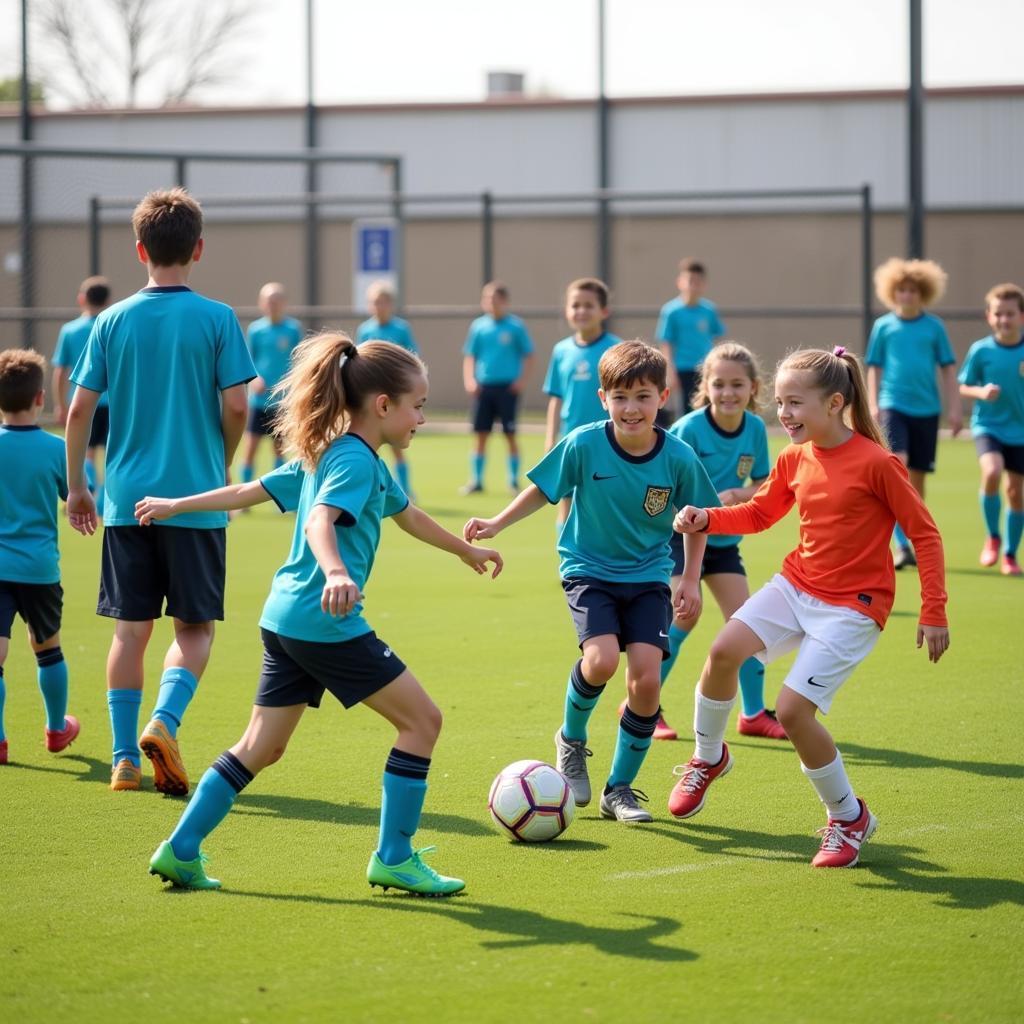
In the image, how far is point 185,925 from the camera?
165 inches

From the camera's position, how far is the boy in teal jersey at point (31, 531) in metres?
6.06

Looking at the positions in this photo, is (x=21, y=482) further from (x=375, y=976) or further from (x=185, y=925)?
(x=375, y=976)

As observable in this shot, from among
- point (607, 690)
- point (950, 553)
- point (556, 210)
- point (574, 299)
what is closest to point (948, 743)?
point (607, 690)

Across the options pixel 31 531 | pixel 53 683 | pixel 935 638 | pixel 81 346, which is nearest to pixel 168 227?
pixel 31 531

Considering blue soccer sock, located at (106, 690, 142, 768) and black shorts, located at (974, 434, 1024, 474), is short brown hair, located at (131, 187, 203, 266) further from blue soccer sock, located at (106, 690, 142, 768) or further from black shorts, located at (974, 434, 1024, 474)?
black shorts, located at (974, 434, 1024, 474)

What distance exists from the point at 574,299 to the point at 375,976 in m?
6.62

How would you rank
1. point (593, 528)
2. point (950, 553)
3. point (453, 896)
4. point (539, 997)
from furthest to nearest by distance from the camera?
point (950, 553) → point (593, 528) → point (453, 896) → point (539, 997)

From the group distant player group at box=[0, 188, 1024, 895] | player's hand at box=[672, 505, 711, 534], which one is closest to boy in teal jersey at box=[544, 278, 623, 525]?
distant player group at box=[0, 188, 1024, 895]

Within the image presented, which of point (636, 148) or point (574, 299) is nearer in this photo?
point (574, 299)

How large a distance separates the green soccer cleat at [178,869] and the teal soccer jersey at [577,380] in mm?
6218

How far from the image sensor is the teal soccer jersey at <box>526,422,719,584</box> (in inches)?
212

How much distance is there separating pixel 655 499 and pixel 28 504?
2478mm

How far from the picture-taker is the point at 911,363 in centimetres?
1153

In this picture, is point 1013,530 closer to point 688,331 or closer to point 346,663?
point 688,331
